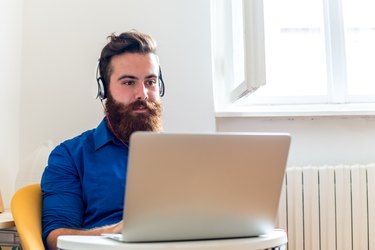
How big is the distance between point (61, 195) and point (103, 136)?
0.82ft

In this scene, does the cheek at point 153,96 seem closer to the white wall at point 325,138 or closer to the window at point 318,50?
the white wall at point 325,138

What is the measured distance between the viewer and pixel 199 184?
93 centimetres

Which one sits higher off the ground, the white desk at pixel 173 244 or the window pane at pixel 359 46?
the window pane at pixel 359 46

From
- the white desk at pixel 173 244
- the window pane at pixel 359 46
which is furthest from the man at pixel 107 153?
the window pane at pixel 359 46

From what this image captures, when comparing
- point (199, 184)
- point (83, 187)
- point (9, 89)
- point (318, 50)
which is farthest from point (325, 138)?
point (199, 184)

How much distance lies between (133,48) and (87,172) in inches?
19.0

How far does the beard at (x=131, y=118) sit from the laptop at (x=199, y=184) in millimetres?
725

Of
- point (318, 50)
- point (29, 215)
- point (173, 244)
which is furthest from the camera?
point (318, 50)

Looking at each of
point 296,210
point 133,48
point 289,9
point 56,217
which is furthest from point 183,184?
point 289,9

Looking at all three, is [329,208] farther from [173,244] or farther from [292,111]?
[173,244]

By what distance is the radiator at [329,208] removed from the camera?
2.21 meters

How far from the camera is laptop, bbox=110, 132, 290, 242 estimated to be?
2.92 ft

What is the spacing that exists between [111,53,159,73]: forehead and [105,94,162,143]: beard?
0.12 m

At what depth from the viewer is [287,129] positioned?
2357 mm
